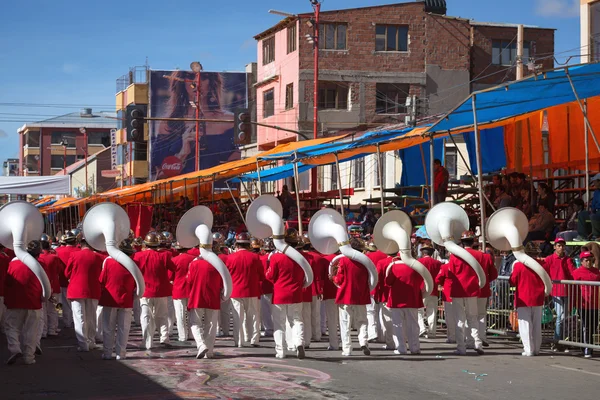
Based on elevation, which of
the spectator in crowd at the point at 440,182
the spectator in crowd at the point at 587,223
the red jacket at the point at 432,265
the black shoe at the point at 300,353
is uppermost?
the spectator in crowd at the point at 440,182

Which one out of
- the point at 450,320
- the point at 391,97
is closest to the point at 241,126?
the point at 450,320

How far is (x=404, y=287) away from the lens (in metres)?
14.6

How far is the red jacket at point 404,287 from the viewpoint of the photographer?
14531mm

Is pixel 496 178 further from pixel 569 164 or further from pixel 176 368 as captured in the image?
pixel 176 368

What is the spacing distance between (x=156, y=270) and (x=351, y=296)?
369cm

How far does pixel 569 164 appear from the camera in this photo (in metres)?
22.3

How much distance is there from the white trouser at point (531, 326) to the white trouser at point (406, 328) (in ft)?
5.39

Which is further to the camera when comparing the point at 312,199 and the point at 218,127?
the point at 218,127

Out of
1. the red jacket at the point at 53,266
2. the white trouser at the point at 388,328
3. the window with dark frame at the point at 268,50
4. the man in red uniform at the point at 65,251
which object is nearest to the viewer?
the white trouser at the point at 388,328

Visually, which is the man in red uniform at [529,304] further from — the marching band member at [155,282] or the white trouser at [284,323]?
the marching band member at [155,282]

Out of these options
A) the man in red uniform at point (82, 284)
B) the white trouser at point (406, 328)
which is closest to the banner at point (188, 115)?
the man in red uniform at point (82, 284)

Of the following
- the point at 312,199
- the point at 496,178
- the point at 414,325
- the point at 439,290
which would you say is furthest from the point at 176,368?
the point at 312,199

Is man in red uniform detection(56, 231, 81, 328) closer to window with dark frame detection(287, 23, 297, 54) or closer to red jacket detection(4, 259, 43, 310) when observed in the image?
red jacket detection(4, 259, 43, 310)

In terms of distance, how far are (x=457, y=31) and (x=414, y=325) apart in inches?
1509
